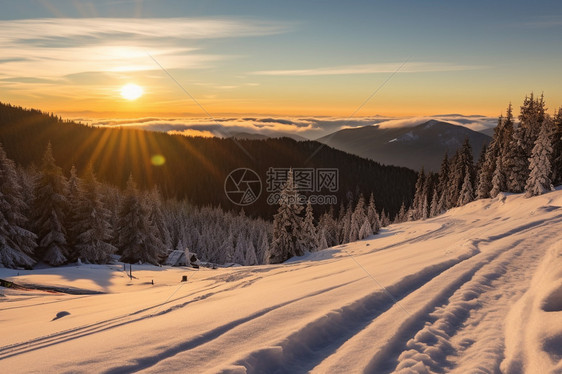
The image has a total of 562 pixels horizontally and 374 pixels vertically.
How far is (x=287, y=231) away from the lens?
4216 cm

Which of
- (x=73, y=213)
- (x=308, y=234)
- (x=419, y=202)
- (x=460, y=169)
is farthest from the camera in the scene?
(x=419, y=202)

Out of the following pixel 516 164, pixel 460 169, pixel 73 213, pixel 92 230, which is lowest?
pixel 92 230

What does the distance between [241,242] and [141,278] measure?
57.8 metres

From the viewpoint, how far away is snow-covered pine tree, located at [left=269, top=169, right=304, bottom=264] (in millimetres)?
41594

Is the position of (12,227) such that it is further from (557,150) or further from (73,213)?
(557,150)

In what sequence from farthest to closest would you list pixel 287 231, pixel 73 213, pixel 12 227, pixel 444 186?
pixel 444 186 < pixel 287 231 < pixel 73 213 < pixel 12 227

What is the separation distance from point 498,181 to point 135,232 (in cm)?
5370

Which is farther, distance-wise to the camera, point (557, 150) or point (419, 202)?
point (419, 202)

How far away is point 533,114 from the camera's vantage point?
5716 cm

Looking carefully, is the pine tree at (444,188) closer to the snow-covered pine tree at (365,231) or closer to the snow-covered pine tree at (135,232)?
the snow-covered pine tree at (365,231)

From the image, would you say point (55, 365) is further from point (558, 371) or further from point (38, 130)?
point (38, 130)

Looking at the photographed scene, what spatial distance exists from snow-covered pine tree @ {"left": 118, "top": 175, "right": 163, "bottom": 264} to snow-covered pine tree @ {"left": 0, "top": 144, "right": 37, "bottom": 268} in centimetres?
1061

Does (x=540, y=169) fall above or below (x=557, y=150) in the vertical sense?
below

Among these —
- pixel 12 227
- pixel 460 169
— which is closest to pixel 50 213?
pixel 12 227
